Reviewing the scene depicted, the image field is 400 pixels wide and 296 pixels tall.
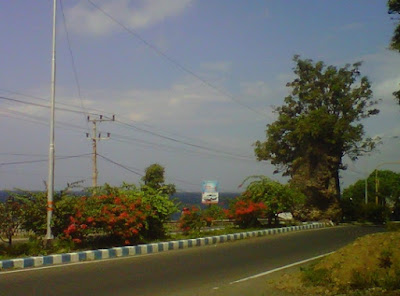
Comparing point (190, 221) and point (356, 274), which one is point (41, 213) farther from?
point (356, 274)

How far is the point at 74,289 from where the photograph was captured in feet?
Result: 32.3

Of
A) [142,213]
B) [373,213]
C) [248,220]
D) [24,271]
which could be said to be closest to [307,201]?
[373,213]

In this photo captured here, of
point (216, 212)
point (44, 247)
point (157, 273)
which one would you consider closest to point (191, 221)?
point (216, 212)

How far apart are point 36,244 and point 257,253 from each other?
24.4 feet

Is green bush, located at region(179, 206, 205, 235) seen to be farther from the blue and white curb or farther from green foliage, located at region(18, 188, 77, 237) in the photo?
green foliage, located at region(18, 188, 77, 237)

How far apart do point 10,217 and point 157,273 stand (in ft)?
19.5

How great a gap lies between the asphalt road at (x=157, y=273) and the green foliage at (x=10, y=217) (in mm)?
3243

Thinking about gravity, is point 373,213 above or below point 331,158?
below

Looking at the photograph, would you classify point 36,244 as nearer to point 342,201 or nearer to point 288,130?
point 288,130

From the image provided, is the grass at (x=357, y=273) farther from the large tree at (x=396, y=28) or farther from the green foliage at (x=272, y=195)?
the green foliage at (x=272, y=195)

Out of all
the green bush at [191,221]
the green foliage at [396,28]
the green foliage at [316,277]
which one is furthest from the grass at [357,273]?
the green bush at [191,221]

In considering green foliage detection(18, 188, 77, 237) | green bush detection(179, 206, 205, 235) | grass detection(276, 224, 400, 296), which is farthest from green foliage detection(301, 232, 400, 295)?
green bush detection(179, 206, 205, 235)

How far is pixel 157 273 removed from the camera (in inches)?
483

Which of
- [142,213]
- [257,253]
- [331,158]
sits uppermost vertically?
[331,158]
